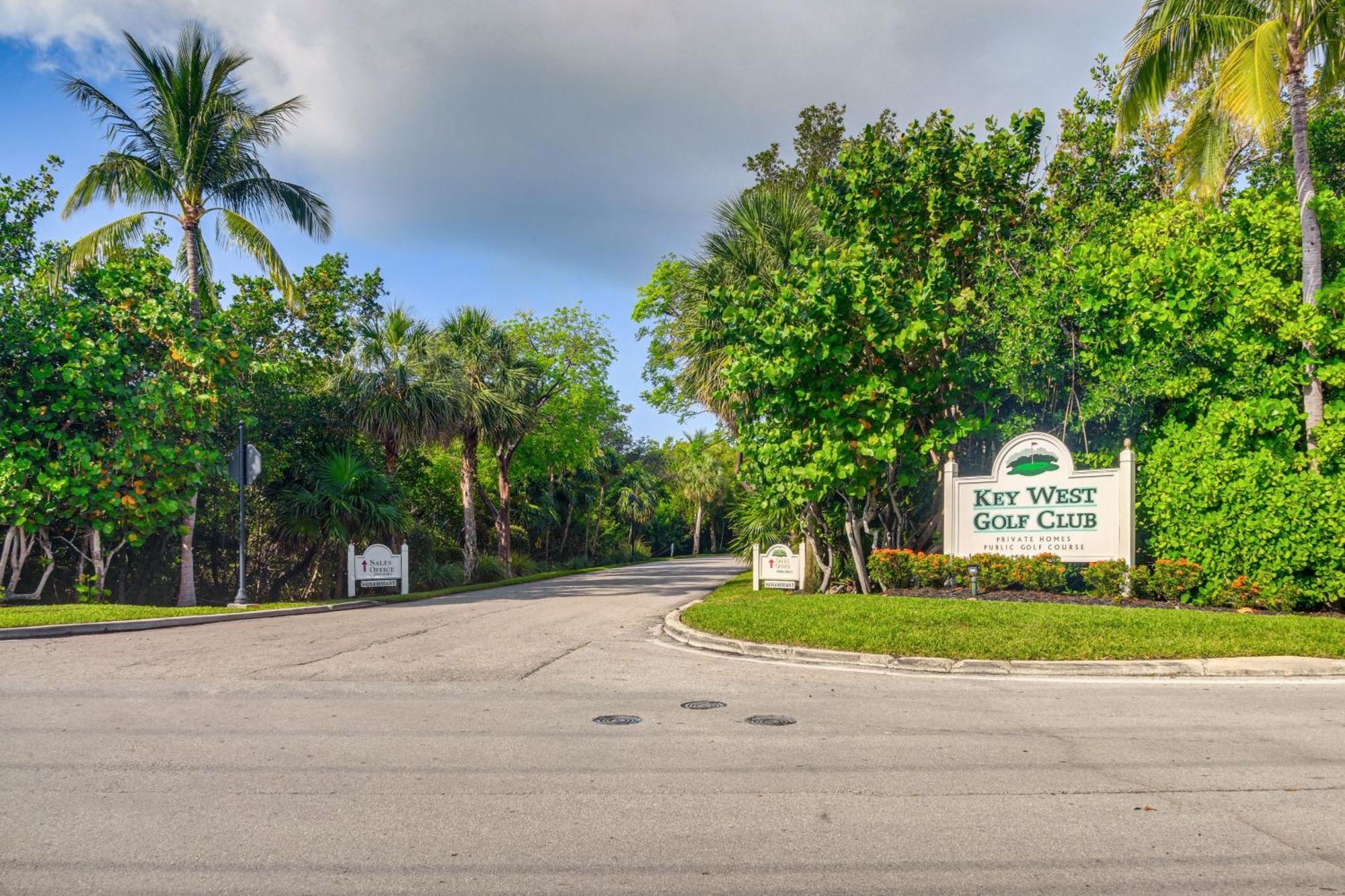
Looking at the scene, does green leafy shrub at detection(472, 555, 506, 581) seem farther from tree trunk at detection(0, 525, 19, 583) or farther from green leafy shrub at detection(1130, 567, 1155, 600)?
green leafy shrub at detection(1130, 567, 1155, 600)

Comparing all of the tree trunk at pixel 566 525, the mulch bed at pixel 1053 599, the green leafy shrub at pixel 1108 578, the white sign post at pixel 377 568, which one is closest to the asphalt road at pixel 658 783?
the mulch bed at pixel 1053 599

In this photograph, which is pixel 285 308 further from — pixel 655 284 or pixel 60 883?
pixel 60 883

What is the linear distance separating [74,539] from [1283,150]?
26.7 m

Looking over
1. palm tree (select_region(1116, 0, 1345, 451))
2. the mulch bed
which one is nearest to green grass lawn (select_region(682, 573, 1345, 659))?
the mulch bed

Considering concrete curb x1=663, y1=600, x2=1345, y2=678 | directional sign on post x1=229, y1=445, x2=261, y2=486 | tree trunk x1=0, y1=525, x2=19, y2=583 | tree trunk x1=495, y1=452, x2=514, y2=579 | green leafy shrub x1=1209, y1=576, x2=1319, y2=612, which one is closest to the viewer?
concrete curb x1=663, y1=600, x2=1345, y2=678

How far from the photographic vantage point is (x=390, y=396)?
25500 mm

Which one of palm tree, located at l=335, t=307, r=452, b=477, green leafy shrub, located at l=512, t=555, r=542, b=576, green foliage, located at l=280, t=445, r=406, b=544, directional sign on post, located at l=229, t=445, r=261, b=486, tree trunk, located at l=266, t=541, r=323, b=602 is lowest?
green leafy shrub, located at l=512, t=555, r=542, b=576

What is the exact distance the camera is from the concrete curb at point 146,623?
12.5m

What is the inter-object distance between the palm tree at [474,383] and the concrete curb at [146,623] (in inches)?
403

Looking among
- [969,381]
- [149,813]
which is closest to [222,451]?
[969,381]

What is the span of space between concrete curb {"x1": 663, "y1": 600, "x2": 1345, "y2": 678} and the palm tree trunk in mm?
14711

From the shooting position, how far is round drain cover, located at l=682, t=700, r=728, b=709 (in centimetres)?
761

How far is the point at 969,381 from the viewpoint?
57.9ft

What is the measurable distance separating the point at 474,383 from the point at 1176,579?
2295 centimetres
